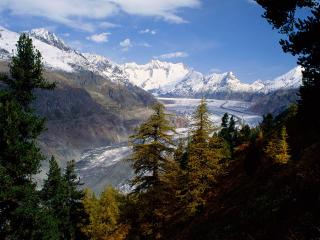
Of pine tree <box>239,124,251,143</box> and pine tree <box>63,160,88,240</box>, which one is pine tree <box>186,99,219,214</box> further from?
pine tree <box>239,124,251,143</box>

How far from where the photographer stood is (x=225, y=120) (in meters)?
131

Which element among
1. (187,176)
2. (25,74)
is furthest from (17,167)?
(187,176)

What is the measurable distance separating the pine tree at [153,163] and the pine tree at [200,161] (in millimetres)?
8334

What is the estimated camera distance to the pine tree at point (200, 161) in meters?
46.1

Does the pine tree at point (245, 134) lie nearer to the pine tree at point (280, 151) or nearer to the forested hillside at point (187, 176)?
the forested hillside at point (187, 176)

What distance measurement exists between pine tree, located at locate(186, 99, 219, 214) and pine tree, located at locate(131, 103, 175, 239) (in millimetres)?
8334

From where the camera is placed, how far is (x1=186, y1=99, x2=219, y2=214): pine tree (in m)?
46.1

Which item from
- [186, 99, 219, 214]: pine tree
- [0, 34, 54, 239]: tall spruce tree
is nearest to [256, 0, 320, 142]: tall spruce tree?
[0, 34, 54, 239]: tall spruce tree

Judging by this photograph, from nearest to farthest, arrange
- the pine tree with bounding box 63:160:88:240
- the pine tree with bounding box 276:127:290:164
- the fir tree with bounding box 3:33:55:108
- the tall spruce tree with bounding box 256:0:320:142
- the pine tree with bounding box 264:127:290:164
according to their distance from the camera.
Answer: the tall spruce tree with bounding box 256:0:320:142 → the fir tree with bounding box 3:33:55:108 → the pine tree with bounding box 276:127:290:164 → the pine tree with bounding box 264:127:290:164 → the pine tree with bounding box 63:160:88:240

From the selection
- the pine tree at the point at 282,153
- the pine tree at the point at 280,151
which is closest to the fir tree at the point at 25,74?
the pine tree at the point at 282,153

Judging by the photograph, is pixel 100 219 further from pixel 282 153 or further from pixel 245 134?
pixel 245 134

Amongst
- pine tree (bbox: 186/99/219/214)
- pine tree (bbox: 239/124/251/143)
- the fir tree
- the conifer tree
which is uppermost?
the fir tree

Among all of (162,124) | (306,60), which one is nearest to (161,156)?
(162,124)

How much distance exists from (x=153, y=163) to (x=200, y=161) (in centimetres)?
1037
